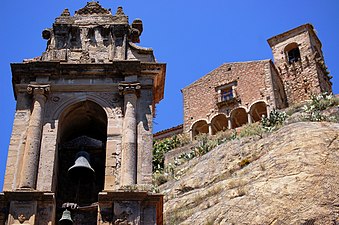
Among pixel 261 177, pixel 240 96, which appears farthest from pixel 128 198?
pixel 240 96

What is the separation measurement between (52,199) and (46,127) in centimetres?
164

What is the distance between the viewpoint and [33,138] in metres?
11.8

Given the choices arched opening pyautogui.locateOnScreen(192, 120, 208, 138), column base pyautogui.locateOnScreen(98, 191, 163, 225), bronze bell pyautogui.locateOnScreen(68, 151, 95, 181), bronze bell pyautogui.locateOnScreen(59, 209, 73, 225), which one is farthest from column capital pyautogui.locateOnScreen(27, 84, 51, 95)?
arched opening pyautogui.locateOnScreen(192, 120, 208, 138)

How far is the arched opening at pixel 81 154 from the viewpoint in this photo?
12055mm

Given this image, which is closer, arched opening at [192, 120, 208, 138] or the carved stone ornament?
the carved stone ornament

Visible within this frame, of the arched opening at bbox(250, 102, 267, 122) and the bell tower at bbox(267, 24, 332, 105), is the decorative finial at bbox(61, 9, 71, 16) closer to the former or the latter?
the arched opening at bbox(250, 102, 267, 122)

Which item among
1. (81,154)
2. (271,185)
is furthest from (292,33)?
(81,154)

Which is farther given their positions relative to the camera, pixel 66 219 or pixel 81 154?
pixel 81 154

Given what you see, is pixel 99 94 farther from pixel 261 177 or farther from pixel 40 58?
pixel 261 177

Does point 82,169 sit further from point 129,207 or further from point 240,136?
point 240,136

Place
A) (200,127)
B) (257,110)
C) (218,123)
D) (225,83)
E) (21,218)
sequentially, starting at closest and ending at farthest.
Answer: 1. (21,218)
2. (257,110)
3. (218,123)
4. (200,127)
5. (225,83)

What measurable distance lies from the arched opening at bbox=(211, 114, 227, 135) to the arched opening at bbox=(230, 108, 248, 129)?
2.39 feet

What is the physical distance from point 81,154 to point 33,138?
3.04ft

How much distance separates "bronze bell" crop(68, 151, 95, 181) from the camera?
466 inches
